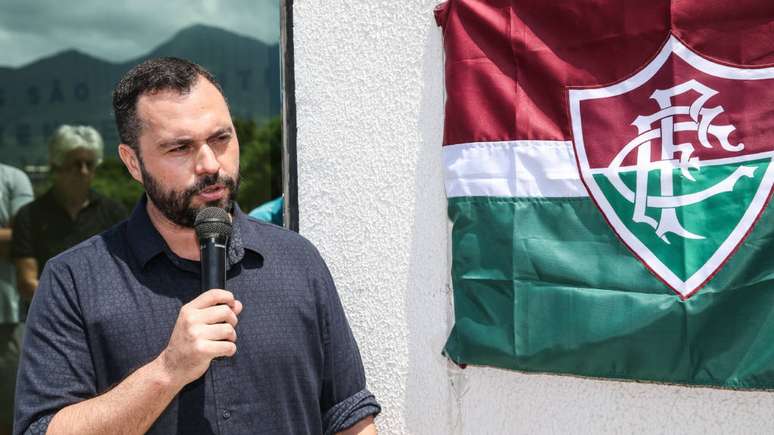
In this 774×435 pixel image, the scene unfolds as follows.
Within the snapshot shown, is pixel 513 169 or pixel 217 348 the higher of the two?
pixel 513 169

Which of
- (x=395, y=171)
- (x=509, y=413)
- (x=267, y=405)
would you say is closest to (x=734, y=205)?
(x=509, y=413)

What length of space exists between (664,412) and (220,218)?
1219 millimetres

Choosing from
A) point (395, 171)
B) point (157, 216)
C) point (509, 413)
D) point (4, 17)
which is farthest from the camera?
point (4, 17)

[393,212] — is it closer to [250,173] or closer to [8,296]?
[250,173]

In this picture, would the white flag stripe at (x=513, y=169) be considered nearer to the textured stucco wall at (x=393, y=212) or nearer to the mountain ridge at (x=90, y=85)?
the textured stucco wall at (x=393, y=212)

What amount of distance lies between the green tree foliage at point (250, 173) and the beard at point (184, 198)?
2435 millimetres

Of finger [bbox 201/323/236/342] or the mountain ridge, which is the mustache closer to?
finger [bbox 201/323/236/342]

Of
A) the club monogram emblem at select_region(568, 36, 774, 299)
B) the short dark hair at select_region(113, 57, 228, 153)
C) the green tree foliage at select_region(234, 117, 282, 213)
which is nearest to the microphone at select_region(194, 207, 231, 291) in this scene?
the short dark hair at select_region(113, 57, 228, 153)

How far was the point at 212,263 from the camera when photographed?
1.54m

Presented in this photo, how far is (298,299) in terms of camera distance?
6.10 ft

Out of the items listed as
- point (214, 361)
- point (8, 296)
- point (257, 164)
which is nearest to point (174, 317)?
point (214, 361)

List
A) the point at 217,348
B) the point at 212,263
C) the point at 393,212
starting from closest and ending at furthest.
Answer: the point at 217,348 → the point at 212,263 → the point at 393,212

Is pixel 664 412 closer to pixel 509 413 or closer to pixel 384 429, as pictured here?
pixel 509 413

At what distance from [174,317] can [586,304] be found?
3.30ft
